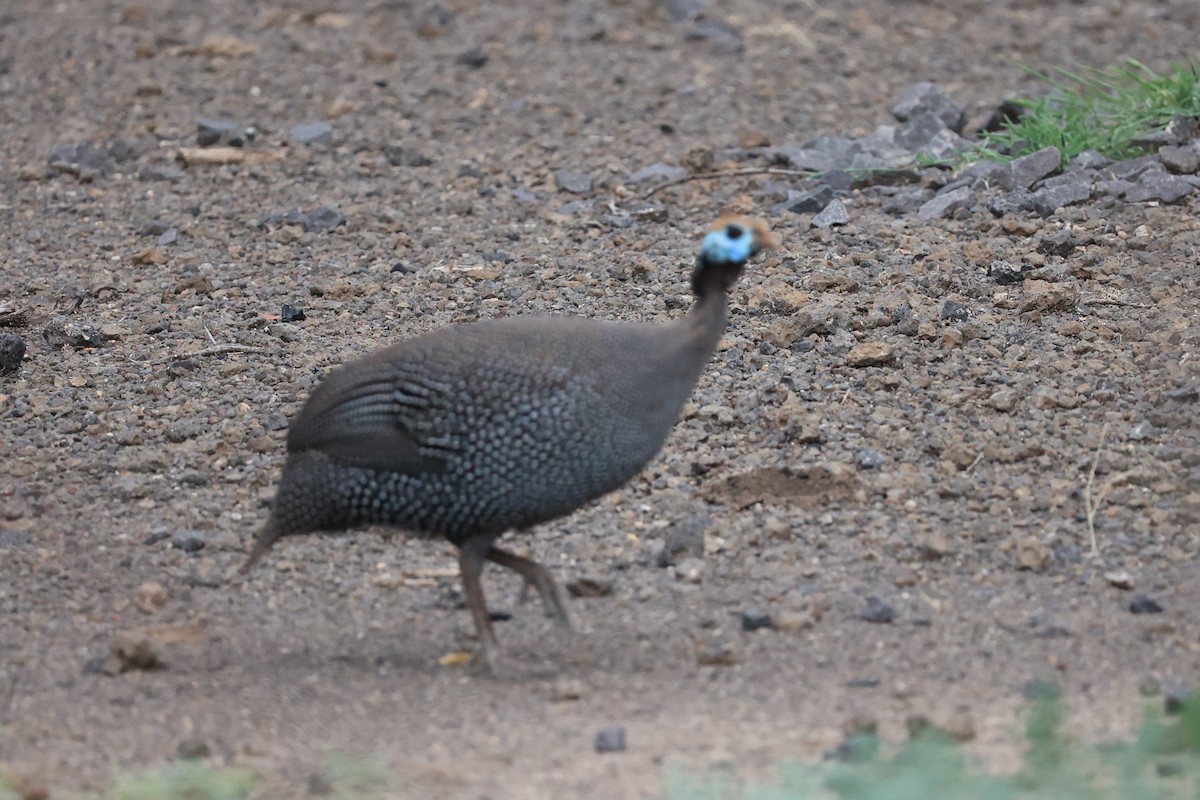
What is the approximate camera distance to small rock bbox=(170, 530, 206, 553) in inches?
207

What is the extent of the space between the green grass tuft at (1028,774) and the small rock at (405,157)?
16.5 feet

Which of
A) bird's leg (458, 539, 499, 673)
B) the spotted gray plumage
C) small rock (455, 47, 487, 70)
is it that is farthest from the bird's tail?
small rock (455, 47, 487, 70)

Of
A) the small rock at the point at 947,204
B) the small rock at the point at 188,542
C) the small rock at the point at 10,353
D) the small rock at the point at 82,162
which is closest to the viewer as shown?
the small rock at the point at 188,542

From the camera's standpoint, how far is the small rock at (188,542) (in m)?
5.25

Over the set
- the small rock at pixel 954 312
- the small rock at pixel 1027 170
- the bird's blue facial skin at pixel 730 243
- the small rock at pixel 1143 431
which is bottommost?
the small rock at pixel 1143 431

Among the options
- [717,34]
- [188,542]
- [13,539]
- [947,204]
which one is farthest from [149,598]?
[717,34]

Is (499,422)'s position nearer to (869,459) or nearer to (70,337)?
(869,459)

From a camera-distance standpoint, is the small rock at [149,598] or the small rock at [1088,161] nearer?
the small rock at [149,598]

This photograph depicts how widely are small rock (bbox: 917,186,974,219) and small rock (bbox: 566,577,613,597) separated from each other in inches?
109

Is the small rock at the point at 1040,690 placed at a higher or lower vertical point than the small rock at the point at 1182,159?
lower

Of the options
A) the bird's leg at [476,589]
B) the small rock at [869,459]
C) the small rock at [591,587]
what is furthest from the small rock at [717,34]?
the bird's leg at [476,589]

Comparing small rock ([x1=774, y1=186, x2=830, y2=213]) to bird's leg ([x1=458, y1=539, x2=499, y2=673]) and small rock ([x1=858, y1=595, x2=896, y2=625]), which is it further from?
bird's leg ([x1=458, y1=539, x2=499, y2=673])

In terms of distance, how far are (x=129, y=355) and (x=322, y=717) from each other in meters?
2.63

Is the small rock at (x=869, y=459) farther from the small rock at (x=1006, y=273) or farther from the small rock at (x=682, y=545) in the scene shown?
the small rock at (x=1006, y=273)
